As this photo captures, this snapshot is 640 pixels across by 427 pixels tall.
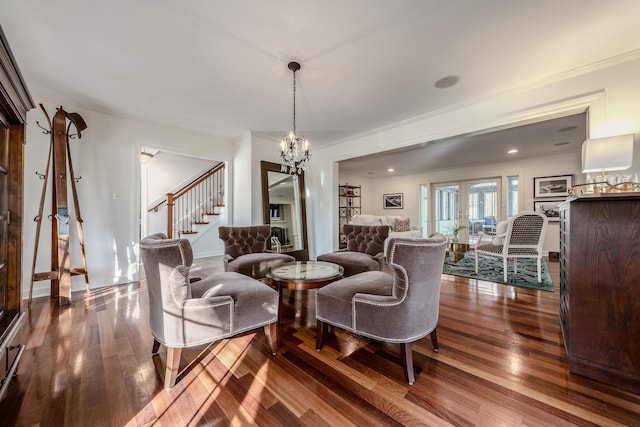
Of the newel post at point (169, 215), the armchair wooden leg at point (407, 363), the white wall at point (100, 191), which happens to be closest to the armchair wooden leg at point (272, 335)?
the armchair wooden leg at point (407, 363)

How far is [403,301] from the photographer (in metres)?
1.57

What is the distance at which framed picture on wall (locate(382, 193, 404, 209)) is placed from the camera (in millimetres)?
8789

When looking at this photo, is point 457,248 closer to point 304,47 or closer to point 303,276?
point 303,276

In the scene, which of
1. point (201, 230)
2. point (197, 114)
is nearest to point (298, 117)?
point (197, 114)

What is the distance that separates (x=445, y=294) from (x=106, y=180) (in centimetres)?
484

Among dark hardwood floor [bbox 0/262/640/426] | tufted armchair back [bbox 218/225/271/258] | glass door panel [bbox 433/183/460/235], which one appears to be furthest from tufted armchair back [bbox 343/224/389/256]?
glass door panel [bbox 433/183/460/235]

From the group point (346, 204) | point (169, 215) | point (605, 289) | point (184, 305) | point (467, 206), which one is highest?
point (346, 204)

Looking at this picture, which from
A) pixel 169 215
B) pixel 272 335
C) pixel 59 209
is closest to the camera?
pixel 272 335

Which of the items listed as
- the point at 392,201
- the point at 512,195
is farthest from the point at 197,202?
the point at 512,195

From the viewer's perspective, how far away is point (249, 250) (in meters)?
3.60

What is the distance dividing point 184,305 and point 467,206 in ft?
25.4

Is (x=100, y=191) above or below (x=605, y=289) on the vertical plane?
above

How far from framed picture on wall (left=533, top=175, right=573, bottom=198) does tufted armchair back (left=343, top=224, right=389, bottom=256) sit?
5012 mm

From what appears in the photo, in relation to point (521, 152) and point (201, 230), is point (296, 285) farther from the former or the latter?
point (521, 152)
